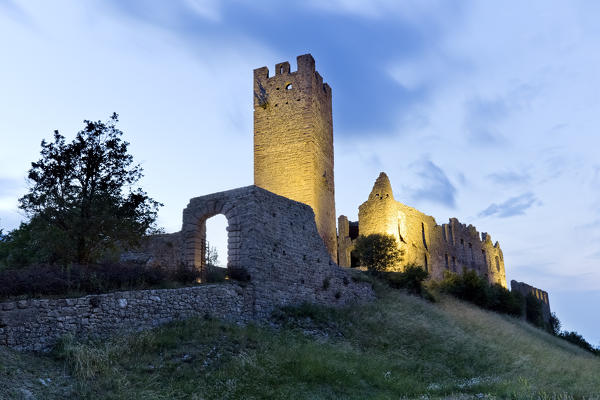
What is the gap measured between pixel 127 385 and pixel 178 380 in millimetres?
937

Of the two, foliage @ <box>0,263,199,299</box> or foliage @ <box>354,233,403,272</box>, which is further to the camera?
foliage @ <box>354,233,403,272</box>

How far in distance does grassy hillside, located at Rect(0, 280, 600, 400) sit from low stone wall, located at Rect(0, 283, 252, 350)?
1.21 ft

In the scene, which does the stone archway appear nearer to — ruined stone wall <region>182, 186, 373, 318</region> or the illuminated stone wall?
ruined stone wall <region>182, 186, 373, 318</region>

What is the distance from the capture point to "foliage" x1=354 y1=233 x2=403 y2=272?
86.8 ft

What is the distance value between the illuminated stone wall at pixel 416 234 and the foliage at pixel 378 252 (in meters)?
1.35

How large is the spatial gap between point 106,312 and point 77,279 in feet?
3.34

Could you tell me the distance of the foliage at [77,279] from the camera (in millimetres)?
9852

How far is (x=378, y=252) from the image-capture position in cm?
2670

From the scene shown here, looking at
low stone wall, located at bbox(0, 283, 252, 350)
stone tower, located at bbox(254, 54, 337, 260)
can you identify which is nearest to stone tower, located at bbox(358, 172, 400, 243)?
stone tower, located at bbox(254, 54, 337, 260)

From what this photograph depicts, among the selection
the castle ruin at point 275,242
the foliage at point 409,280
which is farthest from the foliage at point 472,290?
the foliage at point 409,280

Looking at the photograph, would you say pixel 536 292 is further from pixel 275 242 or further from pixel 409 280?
pixel 275 242

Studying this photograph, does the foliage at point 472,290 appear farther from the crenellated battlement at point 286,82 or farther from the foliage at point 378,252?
the crenellated battlement at point 286,82

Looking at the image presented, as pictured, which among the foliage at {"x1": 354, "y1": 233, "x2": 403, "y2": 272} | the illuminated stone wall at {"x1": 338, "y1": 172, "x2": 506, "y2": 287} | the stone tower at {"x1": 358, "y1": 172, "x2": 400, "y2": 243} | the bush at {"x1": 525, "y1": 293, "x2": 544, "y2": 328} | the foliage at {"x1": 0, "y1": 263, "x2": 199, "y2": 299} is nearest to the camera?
the foliage at {"x1": 0, "y1": 263, "x2": 199, "y2": 299}

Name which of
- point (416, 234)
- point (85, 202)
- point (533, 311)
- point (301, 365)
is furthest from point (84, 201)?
point (533, 311)
